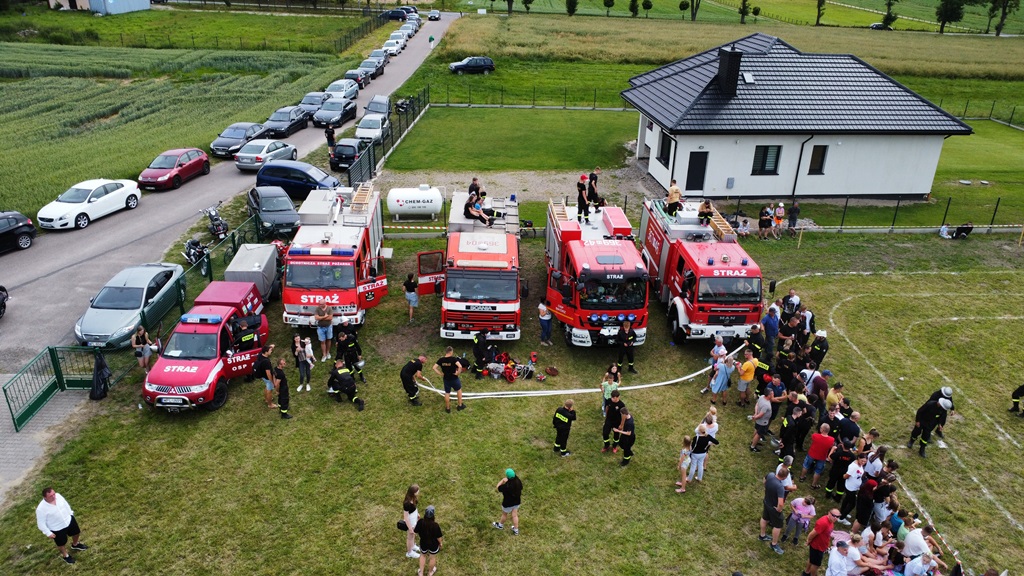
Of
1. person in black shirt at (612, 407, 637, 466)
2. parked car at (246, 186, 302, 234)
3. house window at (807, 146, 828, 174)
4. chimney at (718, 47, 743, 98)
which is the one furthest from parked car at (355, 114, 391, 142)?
person in black shirt at (612, 407, 637, 466)

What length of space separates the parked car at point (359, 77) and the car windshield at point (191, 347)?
38199mm

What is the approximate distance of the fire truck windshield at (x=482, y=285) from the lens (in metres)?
18.7

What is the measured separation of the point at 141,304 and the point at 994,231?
106ft

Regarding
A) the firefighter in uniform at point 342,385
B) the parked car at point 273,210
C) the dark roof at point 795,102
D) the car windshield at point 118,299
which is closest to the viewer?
the firefighter in uniform at point 342,385

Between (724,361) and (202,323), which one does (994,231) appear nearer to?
(724,361)

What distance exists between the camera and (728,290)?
62.1 ft

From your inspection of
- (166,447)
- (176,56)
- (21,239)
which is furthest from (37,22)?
(166,447)

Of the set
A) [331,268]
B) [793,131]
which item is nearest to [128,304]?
[331,268]

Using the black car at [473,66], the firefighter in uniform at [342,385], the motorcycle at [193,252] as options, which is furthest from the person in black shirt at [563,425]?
the black car at [473,66]

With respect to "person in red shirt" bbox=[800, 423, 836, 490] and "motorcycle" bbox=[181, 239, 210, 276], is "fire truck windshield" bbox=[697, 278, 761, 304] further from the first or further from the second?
"motorcycle" bbox=[181, 239, 210, 276]

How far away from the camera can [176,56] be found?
61.8 m

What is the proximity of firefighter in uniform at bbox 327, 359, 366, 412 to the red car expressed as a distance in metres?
19.3

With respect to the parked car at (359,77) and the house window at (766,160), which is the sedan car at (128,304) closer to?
the house window at (766,160)

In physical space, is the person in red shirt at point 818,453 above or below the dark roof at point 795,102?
below
